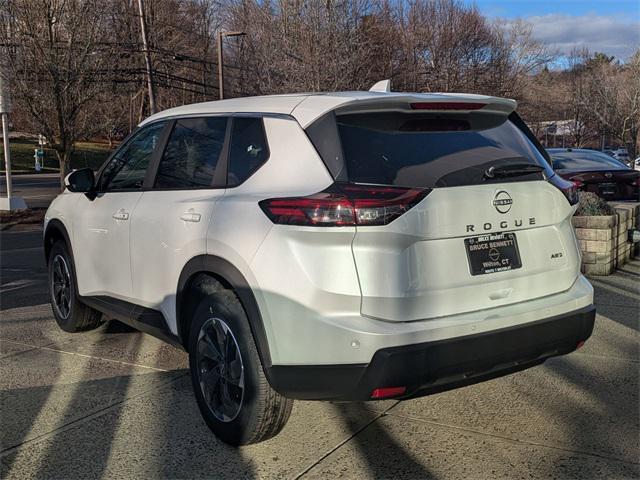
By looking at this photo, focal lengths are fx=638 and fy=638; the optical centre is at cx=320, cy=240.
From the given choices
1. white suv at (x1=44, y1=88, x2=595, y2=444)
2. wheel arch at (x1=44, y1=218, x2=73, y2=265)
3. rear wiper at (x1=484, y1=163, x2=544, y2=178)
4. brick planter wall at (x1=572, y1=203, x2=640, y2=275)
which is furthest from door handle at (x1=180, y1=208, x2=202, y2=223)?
brick planter wall at (x1=572, y1=203, x2=640, y2=275)

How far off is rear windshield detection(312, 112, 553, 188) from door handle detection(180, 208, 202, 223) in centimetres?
96

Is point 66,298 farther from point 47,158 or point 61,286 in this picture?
point 47,158

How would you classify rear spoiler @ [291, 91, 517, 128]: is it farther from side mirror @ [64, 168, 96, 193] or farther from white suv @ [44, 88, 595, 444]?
side mirror @ [64, 168, 96, 193]

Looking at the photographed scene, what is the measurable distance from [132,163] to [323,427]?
2.24 metres

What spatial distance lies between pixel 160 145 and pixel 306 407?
6.29 feet

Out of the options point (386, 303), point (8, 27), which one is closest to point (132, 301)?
point (386, 303)

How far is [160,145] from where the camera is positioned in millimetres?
4160

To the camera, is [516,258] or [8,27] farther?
[8,27]

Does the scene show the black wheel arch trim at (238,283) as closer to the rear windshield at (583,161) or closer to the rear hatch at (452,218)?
the rear hatch at (452,218)

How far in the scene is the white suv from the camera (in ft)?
9.16

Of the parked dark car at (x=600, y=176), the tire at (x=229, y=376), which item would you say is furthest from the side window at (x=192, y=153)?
the parked dark car at (x=600, y=176)

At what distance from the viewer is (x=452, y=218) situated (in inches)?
115

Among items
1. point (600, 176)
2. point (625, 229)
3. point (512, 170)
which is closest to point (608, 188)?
point (600, 176)

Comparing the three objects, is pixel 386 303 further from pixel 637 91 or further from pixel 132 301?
pixel 637 91
